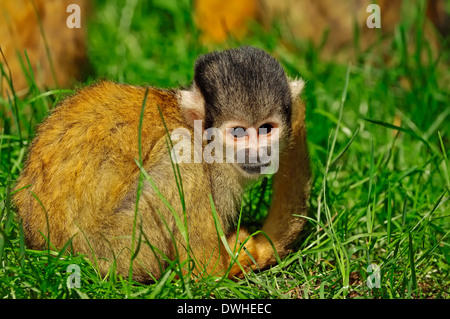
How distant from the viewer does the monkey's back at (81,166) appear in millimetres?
3273

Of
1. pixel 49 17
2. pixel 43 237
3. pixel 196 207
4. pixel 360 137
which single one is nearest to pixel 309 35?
pixel 360 137

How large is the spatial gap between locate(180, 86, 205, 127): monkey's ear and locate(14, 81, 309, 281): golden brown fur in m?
0.10

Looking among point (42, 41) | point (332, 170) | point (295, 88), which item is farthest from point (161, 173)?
point (42, 41)

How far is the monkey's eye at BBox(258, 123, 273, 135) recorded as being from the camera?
11.7 ft

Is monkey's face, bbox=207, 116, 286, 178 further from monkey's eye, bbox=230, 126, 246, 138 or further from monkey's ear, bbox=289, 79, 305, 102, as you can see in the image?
monkey's ear, bbox=289, 79, 305, 102

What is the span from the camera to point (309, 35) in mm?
6949

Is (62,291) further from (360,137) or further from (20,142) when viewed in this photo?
(360,137)

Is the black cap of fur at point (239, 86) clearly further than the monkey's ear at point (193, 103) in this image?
No

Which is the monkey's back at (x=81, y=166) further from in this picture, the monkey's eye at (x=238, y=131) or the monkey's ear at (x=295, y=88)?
the monkey's ear at (x=295, y=88)

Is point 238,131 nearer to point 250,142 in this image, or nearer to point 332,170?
point 250,142

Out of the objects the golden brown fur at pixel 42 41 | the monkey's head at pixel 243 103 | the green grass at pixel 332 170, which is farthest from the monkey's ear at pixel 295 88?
the golden brown fur at pixel 42 41

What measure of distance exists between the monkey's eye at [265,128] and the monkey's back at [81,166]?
0.54 metres

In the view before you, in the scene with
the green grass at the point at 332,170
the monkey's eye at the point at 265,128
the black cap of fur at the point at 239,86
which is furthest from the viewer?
the monkey's eye at the point at 265,128

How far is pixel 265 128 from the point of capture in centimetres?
356
